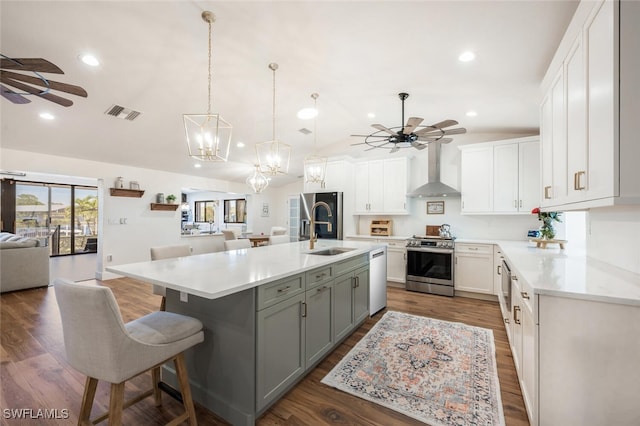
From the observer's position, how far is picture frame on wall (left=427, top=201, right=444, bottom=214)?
5.07 meters

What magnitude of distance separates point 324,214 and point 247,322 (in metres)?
4.19

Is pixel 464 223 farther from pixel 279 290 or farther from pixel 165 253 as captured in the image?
pixel 165 253

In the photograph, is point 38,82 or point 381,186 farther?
point 381,186

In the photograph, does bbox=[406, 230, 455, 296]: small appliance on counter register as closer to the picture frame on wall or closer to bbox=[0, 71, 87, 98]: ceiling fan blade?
the picture frame on wall

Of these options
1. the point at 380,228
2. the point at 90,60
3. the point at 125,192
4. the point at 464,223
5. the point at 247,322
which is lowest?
the point at 247,322

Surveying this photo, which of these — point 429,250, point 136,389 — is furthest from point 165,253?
point 429,250

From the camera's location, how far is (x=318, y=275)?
2270mm

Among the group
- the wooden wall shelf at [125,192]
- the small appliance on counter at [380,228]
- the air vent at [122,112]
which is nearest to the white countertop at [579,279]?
the small appliance on counter at [380,228]

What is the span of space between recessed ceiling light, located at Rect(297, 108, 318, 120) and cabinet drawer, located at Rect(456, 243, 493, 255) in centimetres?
314

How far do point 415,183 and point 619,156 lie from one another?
4.08 meters

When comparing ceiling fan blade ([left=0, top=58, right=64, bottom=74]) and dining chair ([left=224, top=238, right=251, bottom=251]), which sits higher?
ceiling fan blade ([left=0, top=58, right=64, bottom=74])

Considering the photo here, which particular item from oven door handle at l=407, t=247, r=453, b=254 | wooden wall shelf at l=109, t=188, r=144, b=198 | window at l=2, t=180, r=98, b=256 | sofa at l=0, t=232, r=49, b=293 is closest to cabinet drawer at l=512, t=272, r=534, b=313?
oven door handle at l=407, t=247, r=453, b=254

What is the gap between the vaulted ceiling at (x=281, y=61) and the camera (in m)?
2.21

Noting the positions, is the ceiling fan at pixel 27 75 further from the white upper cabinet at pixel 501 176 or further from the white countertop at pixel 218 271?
the white upper cabinet at pixel 501 176
